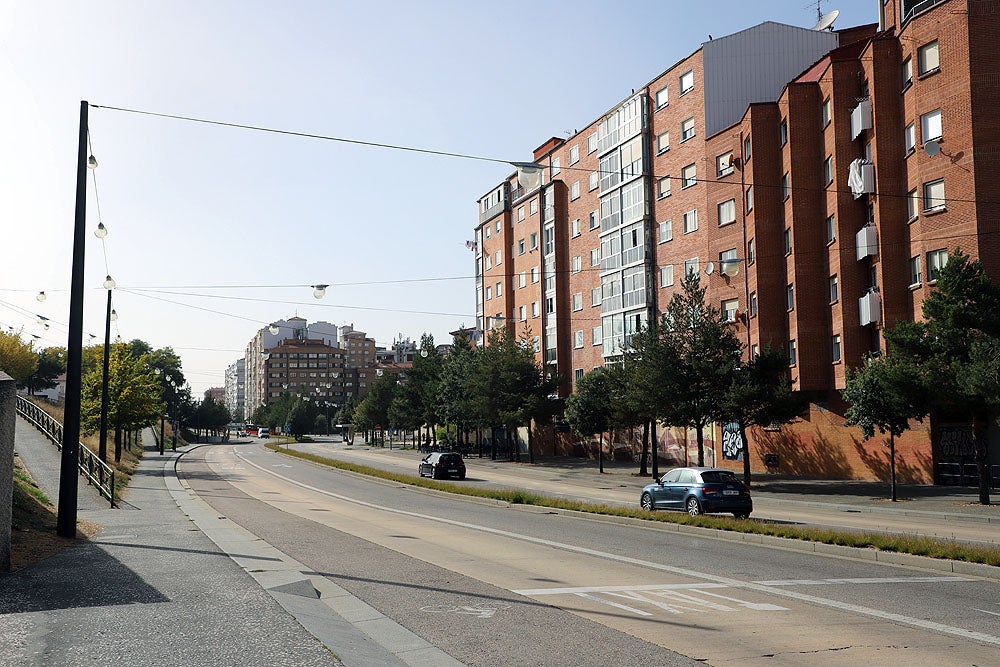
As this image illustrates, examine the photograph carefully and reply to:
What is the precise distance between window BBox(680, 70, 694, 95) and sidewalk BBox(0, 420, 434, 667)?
1760 inches

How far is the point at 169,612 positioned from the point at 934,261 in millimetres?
30639

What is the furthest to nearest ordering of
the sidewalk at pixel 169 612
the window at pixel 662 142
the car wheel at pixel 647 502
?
the window at pixel 662 142 → the car wheel at pixel 647 502 → the sidewalk at pixel 169 612

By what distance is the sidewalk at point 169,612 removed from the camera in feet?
23.5

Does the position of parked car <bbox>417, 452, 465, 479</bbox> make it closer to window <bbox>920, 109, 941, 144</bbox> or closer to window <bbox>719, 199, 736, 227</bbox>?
window <bbox>719, 199, 736, 227</bbox>

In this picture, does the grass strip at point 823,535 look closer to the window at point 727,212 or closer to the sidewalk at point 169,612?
the sidewalk at point 169,612

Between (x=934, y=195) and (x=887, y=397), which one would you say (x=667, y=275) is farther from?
(x=887, y=397)

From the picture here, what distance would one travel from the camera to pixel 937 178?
31.9 meters

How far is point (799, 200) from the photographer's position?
1612 inches

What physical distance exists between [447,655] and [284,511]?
20.0 meters

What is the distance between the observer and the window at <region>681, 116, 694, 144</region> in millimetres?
52531

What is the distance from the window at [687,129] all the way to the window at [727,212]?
6.57 m

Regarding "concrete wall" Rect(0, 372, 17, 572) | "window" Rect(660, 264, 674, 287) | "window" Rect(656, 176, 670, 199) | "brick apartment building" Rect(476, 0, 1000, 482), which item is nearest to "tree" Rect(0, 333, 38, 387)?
"brick apartment building" Rect(476, 0, 1000, 482)

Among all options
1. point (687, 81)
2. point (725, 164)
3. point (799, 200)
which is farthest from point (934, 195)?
point (687, 81)

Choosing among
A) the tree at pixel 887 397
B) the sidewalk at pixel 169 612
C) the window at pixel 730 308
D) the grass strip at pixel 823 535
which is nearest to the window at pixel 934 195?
the tree at pixel 887 397
